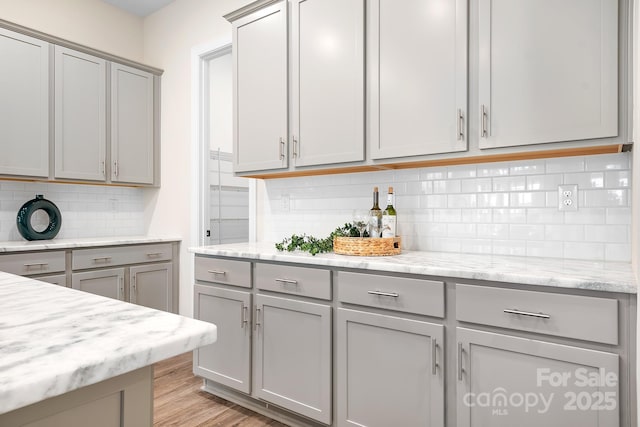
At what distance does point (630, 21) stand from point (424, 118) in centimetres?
85

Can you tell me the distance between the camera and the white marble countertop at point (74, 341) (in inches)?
21.9

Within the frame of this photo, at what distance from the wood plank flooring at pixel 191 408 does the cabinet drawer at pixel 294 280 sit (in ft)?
2.47

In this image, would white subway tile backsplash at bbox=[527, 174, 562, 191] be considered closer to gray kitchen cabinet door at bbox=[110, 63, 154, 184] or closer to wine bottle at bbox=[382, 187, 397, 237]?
wine bottle at bbox=[382, 187, 397, 237]

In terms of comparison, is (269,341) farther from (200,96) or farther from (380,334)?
(200,96)

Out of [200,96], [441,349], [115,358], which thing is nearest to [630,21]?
[441,349]

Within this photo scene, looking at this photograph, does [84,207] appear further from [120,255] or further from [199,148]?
[199,148]

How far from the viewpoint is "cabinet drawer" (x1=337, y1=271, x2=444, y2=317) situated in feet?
5.52

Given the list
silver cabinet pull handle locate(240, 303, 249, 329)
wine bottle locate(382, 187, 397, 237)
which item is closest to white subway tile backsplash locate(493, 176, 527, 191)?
wine bottle locate(382, 187, 397, 237)

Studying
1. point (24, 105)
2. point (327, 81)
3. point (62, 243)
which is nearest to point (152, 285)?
point (62, 243)

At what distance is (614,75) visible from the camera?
1.56 metres

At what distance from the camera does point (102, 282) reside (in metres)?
3.16

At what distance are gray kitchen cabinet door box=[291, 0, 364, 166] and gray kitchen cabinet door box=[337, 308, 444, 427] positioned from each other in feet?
3.05

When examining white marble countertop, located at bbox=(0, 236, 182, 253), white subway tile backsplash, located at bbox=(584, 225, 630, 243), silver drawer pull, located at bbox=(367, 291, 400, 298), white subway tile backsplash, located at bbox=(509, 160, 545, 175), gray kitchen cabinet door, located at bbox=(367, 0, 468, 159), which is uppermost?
gray kitchen cabinet door, located at bbox=(367, 0, 468, 159)

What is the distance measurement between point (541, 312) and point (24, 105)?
3524 mm
